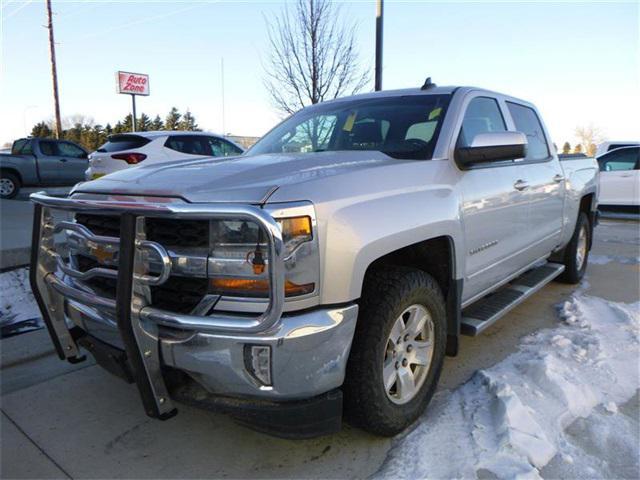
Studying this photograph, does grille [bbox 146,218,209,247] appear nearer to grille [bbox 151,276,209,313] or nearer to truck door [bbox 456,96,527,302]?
grille [bbox 151,276,209,313]

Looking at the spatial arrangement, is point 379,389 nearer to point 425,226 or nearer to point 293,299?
point 293,299

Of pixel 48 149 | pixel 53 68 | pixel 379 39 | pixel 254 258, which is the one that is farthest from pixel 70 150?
pixel 254 258

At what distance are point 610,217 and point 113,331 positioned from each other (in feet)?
41.9

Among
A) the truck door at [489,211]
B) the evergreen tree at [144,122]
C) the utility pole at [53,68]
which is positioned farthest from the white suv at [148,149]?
the evergreen tree at [144,122]

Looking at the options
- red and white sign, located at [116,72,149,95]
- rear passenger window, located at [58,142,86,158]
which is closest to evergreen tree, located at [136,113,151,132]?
red and white sign, located at [116,72,149,95]

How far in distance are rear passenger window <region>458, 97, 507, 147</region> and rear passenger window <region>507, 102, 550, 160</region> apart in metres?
0.38

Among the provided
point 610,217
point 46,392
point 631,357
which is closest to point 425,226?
point 631,357

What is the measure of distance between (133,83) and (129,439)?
126ft

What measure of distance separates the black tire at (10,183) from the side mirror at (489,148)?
14.4 meters

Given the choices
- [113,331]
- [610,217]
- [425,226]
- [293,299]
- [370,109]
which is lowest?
[610,217]

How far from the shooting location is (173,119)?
59250 mm

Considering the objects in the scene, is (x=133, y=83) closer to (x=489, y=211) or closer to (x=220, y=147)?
(x=220, y=147)

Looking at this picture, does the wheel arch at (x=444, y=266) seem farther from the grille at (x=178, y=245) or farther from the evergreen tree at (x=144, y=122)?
the evergreen tree at (x=144, y=122)

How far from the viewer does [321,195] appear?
2135mm
